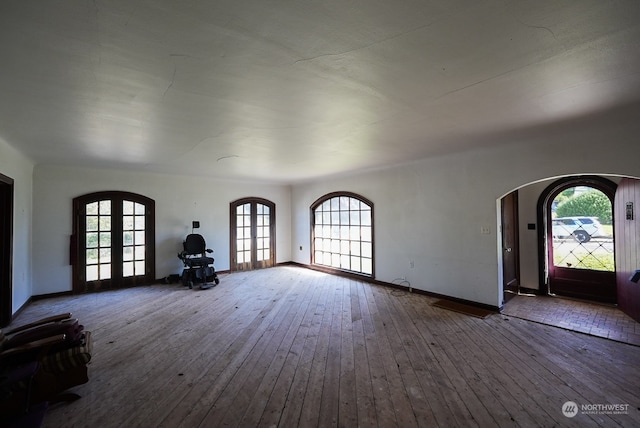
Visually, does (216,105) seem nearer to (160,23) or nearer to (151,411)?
(160,23)

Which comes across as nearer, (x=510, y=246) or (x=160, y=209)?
(x=510, y=246)

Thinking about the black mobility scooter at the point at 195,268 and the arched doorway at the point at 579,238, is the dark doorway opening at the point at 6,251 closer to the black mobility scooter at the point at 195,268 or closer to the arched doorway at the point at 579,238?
the black mobility scooter at the point at 195,268

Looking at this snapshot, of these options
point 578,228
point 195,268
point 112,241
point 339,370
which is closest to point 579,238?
point 578,228

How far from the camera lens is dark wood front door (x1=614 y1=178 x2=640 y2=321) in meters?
3.63

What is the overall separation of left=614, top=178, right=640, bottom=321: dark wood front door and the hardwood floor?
123 centimetres

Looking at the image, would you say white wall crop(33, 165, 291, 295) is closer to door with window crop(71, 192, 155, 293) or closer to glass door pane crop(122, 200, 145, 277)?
door with window crop(71, 192, 155, 293)

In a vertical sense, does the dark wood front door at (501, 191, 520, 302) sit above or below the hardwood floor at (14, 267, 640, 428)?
above

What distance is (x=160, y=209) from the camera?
20.9 ft

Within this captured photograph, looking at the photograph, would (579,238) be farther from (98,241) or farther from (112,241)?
(98,241)

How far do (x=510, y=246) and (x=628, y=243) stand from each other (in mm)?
1497

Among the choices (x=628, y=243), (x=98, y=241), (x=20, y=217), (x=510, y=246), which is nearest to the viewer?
(x=628, y=243)

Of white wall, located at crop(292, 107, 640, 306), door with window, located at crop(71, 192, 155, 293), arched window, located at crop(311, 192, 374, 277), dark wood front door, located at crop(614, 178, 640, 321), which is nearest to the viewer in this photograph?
white wall, located at crop(292, 107, 640, 306)

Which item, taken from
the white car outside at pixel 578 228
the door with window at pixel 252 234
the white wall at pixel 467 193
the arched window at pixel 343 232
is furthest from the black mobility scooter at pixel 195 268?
the white car outside at pixel 578 228

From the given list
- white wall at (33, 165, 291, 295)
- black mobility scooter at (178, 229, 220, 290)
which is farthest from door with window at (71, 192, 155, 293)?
black mobility scooter at (178, 229, 220, 290)
